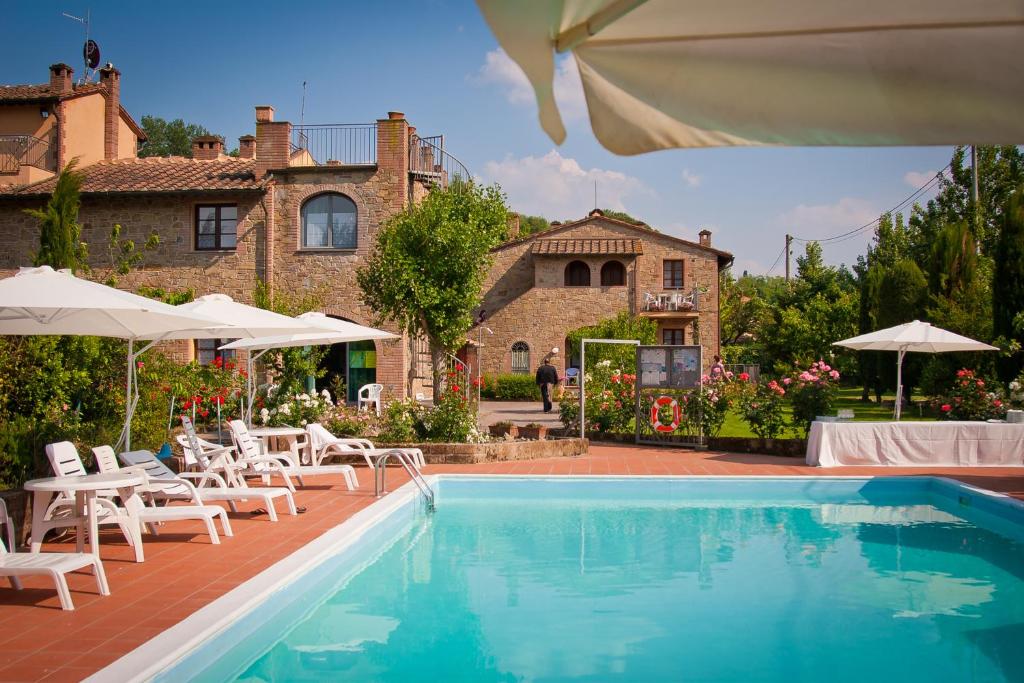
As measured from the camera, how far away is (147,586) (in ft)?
18.4

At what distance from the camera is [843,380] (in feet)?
126

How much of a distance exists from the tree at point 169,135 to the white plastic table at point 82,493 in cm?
5772

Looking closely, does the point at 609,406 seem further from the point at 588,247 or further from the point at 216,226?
the point at 588,247

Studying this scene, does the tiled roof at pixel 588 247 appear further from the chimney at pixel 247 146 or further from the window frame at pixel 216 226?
the window frame at pixel 216 226

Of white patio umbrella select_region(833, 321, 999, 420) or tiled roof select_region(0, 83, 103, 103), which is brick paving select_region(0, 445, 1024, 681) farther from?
tiled roof select_region(0, 83, 103, 103)

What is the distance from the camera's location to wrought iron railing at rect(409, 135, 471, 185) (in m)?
22.9

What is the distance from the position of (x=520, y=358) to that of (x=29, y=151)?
17.2 metres


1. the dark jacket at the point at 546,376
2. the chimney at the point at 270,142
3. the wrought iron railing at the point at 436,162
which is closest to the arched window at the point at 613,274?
the dark jacket at the point at 546,376

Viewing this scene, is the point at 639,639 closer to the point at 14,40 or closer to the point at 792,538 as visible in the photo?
the point at 792,538

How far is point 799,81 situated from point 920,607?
5465mm

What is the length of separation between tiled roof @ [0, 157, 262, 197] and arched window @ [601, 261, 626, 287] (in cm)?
1408

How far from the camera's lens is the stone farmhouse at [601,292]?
3231 cm

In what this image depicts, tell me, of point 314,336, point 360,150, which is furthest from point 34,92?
point 314,336

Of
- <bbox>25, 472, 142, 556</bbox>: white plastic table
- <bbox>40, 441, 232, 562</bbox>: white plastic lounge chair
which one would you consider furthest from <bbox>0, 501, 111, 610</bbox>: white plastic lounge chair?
<bbox>40, 441, 232, 562</bbox>: white plastic lounge chair
